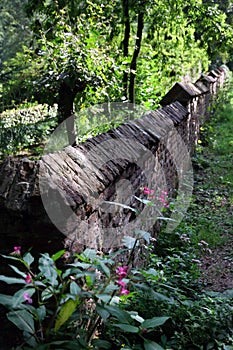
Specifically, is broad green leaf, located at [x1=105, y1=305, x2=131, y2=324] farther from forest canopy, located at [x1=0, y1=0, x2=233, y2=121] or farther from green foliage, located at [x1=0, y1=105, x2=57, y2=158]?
green foliage, located at [x1=0, y1=105, x2=57, y2=158]

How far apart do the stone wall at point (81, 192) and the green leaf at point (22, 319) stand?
1.36 feet

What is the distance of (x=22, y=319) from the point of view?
5.68ft

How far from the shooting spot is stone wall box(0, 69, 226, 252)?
80.9 inches

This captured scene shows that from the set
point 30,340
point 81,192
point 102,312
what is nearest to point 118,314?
point 102,312

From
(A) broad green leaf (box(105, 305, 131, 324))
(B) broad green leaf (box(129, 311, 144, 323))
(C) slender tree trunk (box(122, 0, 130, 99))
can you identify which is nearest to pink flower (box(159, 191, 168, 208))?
(B) broad green leaf (box(129, 311, 144, 323))

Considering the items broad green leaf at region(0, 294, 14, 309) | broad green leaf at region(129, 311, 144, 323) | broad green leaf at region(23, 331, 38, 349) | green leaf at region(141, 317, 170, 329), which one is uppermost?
broad green leaf at region(0, 294, 14, 309)

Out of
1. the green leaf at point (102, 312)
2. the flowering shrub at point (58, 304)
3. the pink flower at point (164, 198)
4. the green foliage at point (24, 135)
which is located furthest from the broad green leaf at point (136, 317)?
the green foliage at point (24, 135)

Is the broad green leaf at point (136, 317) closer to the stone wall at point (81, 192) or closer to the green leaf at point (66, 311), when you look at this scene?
the green leaf at point (66, 311)

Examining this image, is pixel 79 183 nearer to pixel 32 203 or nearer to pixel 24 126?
pixel 32 203

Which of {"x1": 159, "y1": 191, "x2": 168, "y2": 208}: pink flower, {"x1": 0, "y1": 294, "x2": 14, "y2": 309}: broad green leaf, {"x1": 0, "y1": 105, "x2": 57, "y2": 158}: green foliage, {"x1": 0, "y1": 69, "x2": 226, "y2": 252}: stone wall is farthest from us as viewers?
{"x1": 0, "y1": 105, "x2": 57, "y2": 158}: green foliage

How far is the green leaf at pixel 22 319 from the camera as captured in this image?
5.61ft

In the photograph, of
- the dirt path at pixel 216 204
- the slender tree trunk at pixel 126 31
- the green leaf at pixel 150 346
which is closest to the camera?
the green leaf at pixel 150 346

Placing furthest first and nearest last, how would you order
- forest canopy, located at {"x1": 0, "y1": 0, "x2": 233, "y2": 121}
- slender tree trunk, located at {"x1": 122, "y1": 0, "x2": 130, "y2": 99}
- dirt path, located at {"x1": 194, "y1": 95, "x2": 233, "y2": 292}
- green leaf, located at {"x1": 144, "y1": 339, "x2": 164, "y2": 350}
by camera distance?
slender tree trunk, located at {"x1": 122, "y1": 0, "x2": 130, "y2": 99}, forest canopy, located at {"x1": 0, "y1": 0, "x2": 233, "y2": 121}, dirt path, located at {"x1": 194, "y1": 95, "x2": 233, "y2": 292}, green leaf, located at {"x1": 144, "y1": 339, "x2": 164, "y2": 350}

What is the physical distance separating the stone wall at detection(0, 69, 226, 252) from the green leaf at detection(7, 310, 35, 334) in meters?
0.41
